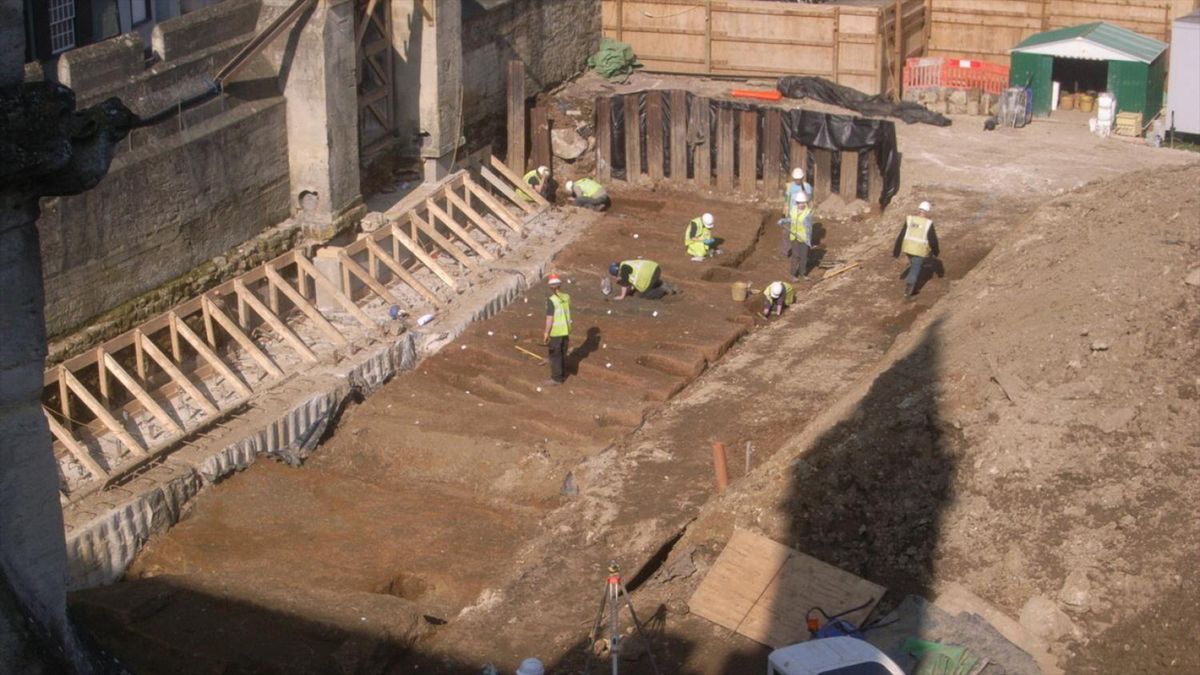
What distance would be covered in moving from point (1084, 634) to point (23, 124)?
31.5ft

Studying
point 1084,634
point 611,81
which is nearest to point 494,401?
point 1084,634

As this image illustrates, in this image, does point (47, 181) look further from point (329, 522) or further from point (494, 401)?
point (494, 401)

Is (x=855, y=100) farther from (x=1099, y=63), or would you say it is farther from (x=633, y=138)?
(x=1099, y=63)

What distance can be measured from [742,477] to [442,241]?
28.6 ft

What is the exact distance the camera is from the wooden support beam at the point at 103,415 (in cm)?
1780

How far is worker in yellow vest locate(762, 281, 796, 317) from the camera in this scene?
22859 millimetres

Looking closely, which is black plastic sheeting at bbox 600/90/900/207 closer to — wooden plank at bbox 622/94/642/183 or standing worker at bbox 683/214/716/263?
wooden plank at bbox 622/94/642/183

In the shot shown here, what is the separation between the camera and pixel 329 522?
690 inches

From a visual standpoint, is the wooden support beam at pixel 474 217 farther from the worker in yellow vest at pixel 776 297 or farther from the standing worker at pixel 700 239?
the worker in yellow vest at pixel 776 297

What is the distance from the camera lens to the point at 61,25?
22.4 meters

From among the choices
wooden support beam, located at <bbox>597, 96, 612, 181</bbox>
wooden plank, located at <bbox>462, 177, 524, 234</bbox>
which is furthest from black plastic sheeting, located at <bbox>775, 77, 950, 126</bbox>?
wooden plank, located at <bbox>462, 177, 524, 234</bbox>

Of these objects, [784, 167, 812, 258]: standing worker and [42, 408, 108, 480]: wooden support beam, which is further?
[784, 167, 812, 258]: standing worker

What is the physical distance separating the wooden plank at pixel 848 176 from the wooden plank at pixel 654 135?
135 inches

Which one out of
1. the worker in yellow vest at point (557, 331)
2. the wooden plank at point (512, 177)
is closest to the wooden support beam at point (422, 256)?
the worker in yellow vest at point (557, 331)
